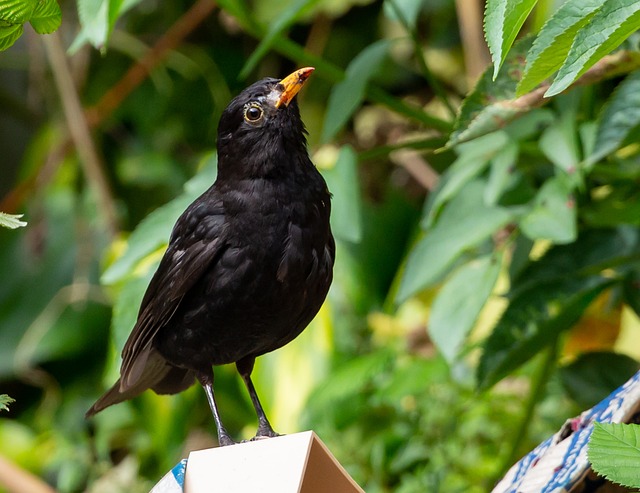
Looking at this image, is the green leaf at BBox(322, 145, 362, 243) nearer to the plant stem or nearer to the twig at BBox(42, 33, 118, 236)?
the plant stem

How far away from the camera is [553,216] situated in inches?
65.3

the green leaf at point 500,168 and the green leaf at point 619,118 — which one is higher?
the green leaf at point 500,168

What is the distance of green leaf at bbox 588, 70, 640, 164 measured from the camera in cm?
158

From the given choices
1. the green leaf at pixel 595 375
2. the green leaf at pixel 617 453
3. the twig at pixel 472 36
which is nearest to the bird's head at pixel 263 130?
the green leaf at pixel 617 453

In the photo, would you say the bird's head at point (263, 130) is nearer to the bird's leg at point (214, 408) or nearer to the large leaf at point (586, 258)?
the bird's leg at point (214, 408)

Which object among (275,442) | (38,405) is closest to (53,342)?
(38,405)

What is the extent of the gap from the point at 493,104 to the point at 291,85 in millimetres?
392

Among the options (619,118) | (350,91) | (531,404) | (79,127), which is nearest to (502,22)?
(619,118)

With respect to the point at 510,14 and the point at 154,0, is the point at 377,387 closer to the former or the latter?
the point at 510,14

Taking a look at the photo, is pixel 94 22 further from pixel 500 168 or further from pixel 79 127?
pixel 79 127

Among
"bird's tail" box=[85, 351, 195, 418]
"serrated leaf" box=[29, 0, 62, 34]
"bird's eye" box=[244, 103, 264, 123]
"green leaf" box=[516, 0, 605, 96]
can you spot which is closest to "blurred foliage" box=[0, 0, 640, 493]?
"green leaf" box=[516, 0, 605, 96]

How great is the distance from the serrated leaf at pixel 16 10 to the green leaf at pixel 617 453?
661mm

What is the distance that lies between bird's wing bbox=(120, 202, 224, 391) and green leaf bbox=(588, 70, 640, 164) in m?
0.72

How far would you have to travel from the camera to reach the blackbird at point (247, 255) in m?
1.14
